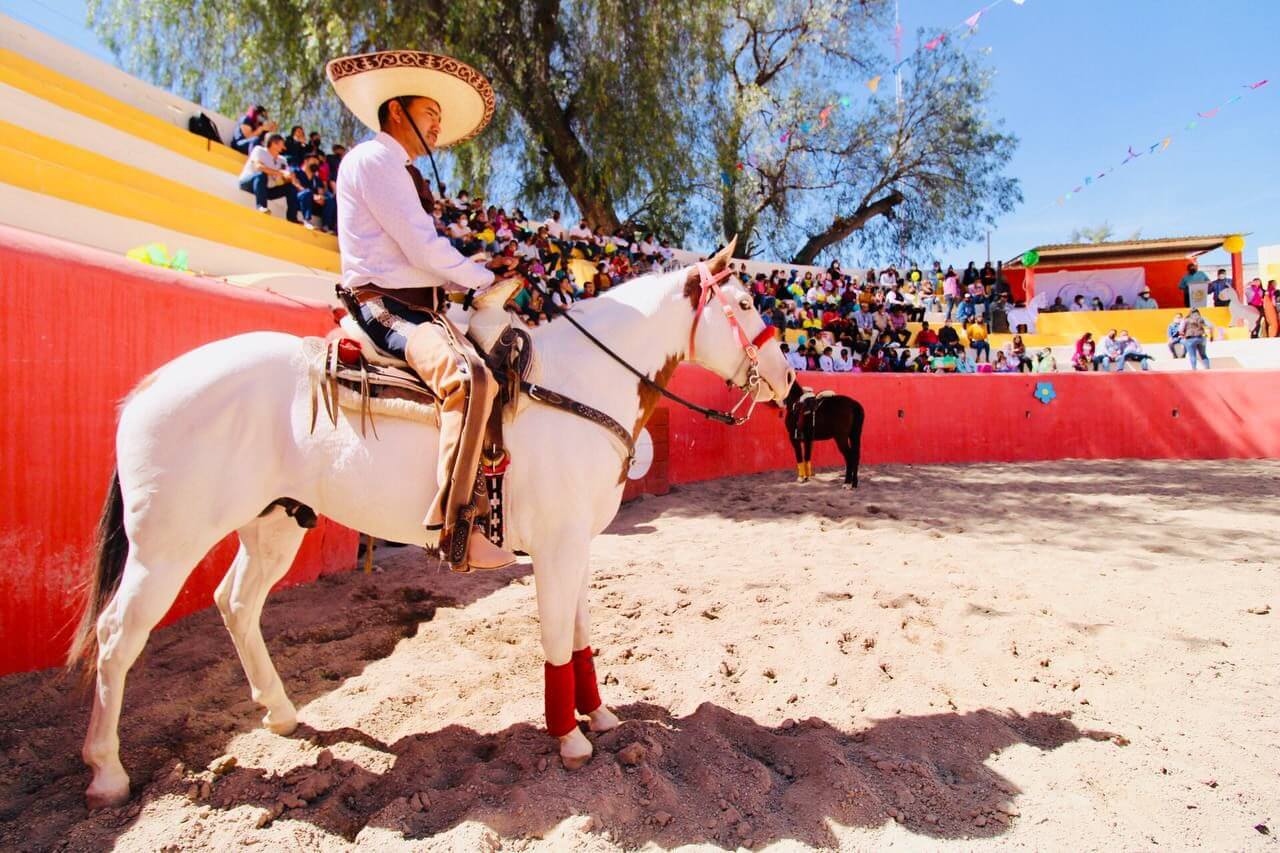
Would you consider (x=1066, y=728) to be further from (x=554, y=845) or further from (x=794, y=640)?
(x=554, y=845)

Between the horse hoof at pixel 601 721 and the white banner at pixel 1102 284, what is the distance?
26.0m

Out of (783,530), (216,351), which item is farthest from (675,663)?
(783,530)

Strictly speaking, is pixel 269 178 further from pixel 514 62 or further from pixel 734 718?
pixel 734 718

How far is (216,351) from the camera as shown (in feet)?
8.89

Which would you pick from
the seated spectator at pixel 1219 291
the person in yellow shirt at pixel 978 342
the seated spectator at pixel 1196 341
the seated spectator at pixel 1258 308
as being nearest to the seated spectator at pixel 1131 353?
the seated spectator at pixel 1196 341

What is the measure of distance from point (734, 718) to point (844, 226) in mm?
26314

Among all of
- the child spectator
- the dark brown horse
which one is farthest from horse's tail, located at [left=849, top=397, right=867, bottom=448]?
the child spectator

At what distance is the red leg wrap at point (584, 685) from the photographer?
294 cm

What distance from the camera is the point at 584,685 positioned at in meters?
2.94

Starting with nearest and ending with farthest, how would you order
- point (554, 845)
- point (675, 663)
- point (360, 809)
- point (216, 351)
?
point (554, 845) → point (360, 809) → point (216, 351) → point (675, 663)

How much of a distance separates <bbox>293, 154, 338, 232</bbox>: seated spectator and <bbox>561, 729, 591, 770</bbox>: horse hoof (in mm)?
10599

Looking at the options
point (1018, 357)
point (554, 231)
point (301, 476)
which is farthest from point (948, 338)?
point (301, 476)

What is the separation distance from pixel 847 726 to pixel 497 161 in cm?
1841

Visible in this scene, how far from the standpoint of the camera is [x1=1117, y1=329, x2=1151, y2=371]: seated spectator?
638 inches
